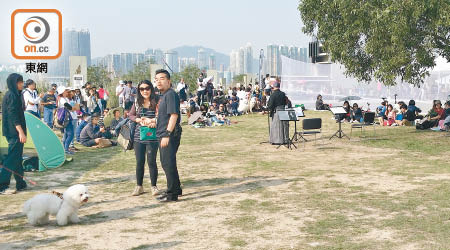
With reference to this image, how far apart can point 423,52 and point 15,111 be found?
1019 centimetres

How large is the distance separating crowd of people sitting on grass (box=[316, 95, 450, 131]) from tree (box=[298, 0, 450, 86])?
2814 millimetres

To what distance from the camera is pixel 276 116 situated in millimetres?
14086

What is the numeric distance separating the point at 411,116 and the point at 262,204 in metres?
14.5

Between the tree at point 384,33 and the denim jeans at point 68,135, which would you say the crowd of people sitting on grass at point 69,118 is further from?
the tree at point 384,33

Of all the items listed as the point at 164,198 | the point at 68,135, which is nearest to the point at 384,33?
the point at 164,198

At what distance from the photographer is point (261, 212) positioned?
6.89 metres

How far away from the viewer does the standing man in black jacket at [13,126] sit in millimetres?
7891

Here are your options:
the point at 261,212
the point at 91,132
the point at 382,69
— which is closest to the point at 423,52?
the point at 382,69

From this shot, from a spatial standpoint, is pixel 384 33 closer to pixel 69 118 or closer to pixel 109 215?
pixel 69 118

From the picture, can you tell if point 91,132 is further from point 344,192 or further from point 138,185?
point 344,192

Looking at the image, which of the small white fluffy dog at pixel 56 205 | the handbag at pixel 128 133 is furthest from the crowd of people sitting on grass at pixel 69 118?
the small white fluffy dog at pixel 56 205

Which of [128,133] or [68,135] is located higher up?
[128,133]

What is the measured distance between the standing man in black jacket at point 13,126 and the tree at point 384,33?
9.16 meters

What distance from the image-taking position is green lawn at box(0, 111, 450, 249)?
567cm
